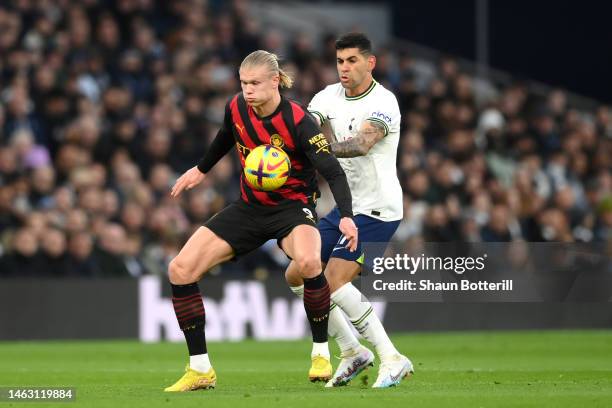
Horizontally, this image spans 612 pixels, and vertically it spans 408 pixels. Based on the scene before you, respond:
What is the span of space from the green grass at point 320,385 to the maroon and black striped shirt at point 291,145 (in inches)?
53.7

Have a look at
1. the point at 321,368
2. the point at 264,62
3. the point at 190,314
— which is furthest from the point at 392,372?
the point at 264,62

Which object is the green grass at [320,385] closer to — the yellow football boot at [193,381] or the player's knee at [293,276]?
the yellow football boot at [193,381]

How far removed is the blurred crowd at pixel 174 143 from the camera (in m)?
17.2

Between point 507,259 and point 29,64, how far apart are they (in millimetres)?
8698

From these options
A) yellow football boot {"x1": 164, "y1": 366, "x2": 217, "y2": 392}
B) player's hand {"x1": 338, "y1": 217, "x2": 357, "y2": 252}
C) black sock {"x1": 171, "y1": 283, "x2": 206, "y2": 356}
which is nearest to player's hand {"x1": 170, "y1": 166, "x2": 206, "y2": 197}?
black sock {"x1": 171, "y1": 283, "x2": 206, "y2": 356}

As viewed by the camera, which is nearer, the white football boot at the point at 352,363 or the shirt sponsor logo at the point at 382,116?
the shirt sponsor logo at the point at 382,116

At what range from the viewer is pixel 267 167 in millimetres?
9250

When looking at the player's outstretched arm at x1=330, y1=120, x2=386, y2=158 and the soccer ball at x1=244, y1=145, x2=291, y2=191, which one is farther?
the player's outstretched arm at x1=330, y1=120, x2=386, y2=158

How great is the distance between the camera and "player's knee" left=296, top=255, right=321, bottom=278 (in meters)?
9.21

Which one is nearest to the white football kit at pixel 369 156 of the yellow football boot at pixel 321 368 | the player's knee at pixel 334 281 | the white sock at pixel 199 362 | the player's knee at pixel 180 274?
the player's knee at pixel 334 281

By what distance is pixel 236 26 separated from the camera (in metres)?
22.7

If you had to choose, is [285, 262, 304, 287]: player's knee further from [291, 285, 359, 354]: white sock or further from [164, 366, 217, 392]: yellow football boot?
[164, 366, 217, 392]: yellow football boot

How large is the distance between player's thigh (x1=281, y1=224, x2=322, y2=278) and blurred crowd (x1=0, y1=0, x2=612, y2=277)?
7.33 meters

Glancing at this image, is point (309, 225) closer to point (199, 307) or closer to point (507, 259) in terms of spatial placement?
point (199, 307)
